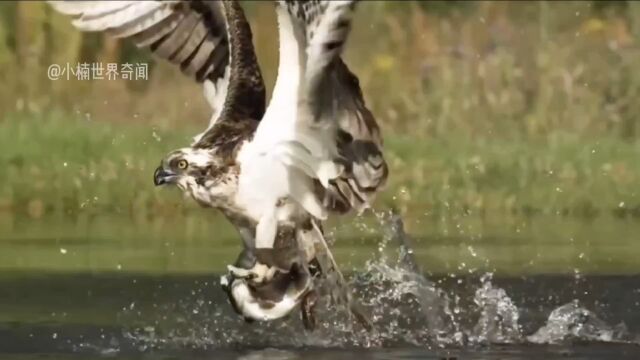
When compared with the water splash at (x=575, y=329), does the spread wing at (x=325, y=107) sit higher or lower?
higher

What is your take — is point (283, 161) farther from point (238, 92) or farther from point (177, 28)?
point (177, 28)

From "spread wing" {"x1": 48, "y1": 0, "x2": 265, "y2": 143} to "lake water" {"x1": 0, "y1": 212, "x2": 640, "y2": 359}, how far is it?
2.97ft

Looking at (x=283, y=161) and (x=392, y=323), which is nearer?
(x=283, y=161)

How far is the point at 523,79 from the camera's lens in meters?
12.7

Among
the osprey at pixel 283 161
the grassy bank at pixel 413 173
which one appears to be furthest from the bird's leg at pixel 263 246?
the grassy bank at pixel 413 173

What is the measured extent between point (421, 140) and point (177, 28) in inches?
150

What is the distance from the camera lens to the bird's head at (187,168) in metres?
7.62

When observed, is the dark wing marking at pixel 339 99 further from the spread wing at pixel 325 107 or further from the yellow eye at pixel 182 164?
the yellow eye at pixel 182 164

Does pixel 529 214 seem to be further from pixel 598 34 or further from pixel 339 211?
pixel 339 211

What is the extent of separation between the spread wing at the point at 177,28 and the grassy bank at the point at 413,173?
2.85 m

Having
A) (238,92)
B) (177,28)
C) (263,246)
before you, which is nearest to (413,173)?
(177,28)

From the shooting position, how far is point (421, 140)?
1202cm

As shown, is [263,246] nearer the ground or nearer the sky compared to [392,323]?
nearer the sky

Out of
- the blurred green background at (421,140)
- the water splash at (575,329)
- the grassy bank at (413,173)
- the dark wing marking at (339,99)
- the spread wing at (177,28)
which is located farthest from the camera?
the grassy bank at (413,173)
